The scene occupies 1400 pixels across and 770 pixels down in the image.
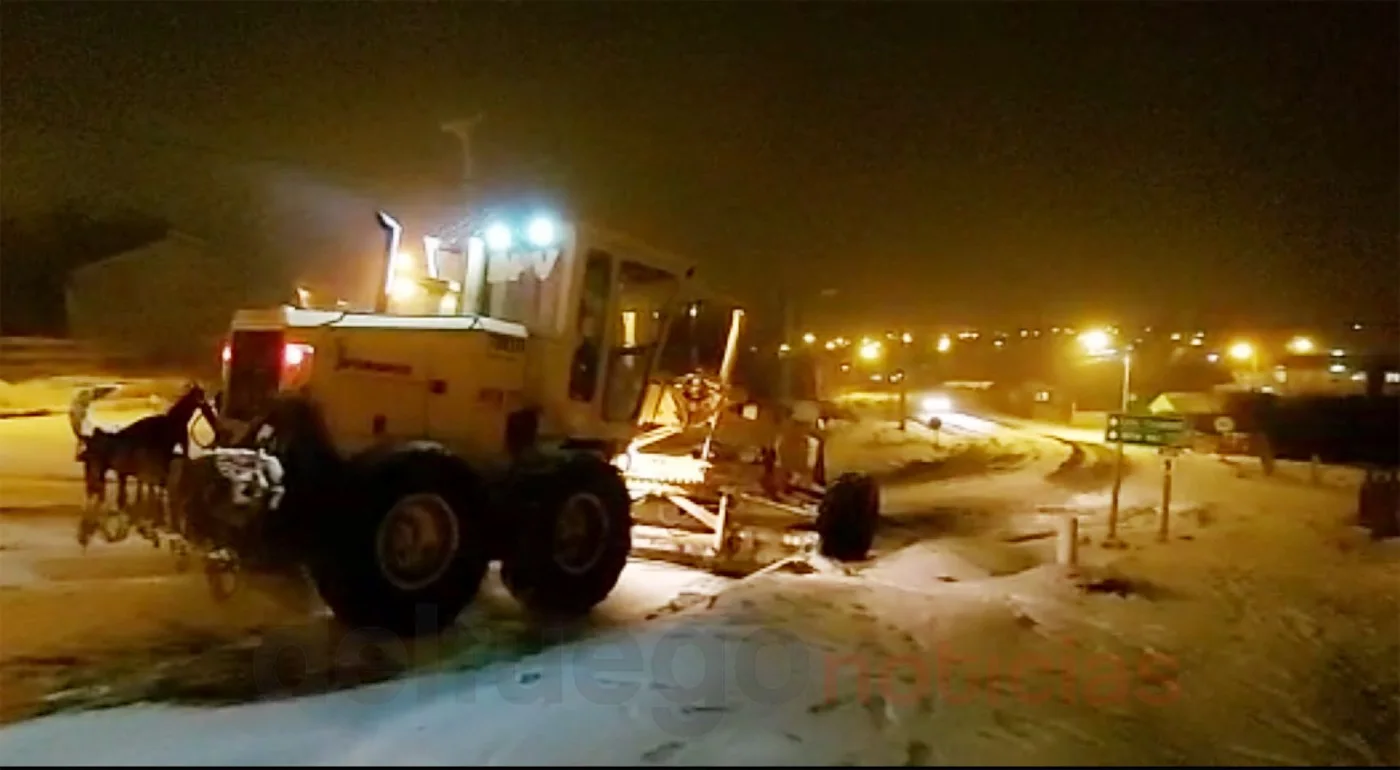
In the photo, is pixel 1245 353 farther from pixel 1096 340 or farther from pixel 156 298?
pixel 156 298

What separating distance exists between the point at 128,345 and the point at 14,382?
194 inches

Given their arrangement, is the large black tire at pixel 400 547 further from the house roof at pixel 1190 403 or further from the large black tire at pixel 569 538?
the house roof at pixel 1190 403

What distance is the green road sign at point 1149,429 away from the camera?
1403 centimetres

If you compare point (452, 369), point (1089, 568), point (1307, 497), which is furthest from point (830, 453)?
point (452, 369)

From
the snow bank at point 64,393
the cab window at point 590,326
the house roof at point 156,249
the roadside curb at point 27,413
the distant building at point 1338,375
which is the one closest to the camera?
the cab window at point 590,326

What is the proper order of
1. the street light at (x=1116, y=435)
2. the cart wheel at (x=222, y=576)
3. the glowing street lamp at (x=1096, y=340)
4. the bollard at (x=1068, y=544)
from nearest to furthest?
the cart wheel at (x=222, y=576) < the bollard at (x=1068, y=544) < the street light at (x=1116, y=435) < the glowing street lamp at (x=1096, y=340)

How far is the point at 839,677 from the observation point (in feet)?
18.1

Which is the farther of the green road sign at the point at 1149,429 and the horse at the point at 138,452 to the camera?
the green road sign at the point at 1149,429

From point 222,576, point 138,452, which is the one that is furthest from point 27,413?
point 222,576

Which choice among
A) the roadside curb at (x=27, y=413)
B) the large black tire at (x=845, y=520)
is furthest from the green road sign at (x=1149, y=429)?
the roadside curb at (x=27, y=413)

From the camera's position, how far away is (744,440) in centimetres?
1334

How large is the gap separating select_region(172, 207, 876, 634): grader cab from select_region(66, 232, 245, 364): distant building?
2106 cm

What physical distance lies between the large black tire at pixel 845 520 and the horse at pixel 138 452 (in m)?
6.23

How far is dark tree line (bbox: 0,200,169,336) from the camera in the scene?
30469 mm
